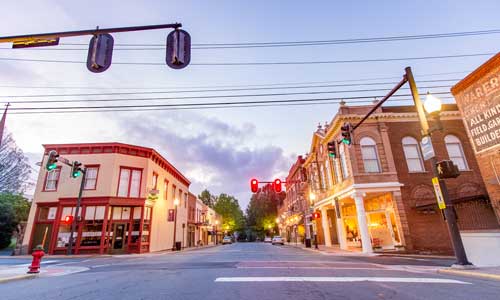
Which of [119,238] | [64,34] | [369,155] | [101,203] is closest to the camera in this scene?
[64,34]

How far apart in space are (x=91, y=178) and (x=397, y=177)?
2654cm

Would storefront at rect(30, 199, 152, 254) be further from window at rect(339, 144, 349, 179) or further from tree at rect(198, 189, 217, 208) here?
tree at rect(198, 189, 217, 208)

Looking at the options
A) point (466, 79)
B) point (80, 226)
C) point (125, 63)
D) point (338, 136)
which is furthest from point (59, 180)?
point (466, 79)

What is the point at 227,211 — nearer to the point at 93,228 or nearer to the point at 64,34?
the point at 93,228

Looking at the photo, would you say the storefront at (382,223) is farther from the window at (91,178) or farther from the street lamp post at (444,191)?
the window at (91,178)

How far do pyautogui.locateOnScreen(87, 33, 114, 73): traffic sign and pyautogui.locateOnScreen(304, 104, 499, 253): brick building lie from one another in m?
17.2

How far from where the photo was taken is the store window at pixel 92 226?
22516 millimetres

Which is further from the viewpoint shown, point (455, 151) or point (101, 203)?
point (101, 203)

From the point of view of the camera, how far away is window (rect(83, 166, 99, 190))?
23780 mm

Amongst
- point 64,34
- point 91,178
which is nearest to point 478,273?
point 64,34

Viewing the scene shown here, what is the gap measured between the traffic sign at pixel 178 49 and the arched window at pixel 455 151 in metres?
21.2

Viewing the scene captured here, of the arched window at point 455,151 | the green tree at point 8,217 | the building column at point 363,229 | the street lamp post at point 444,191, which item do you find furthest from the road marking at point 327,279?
the green tree at point 8,217

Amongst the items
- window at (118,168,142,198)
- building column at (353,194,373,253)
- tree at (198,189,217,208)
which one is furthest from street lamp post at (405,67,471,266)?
tree at (198,189,217,208)

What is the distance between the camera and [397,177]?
18844mm
